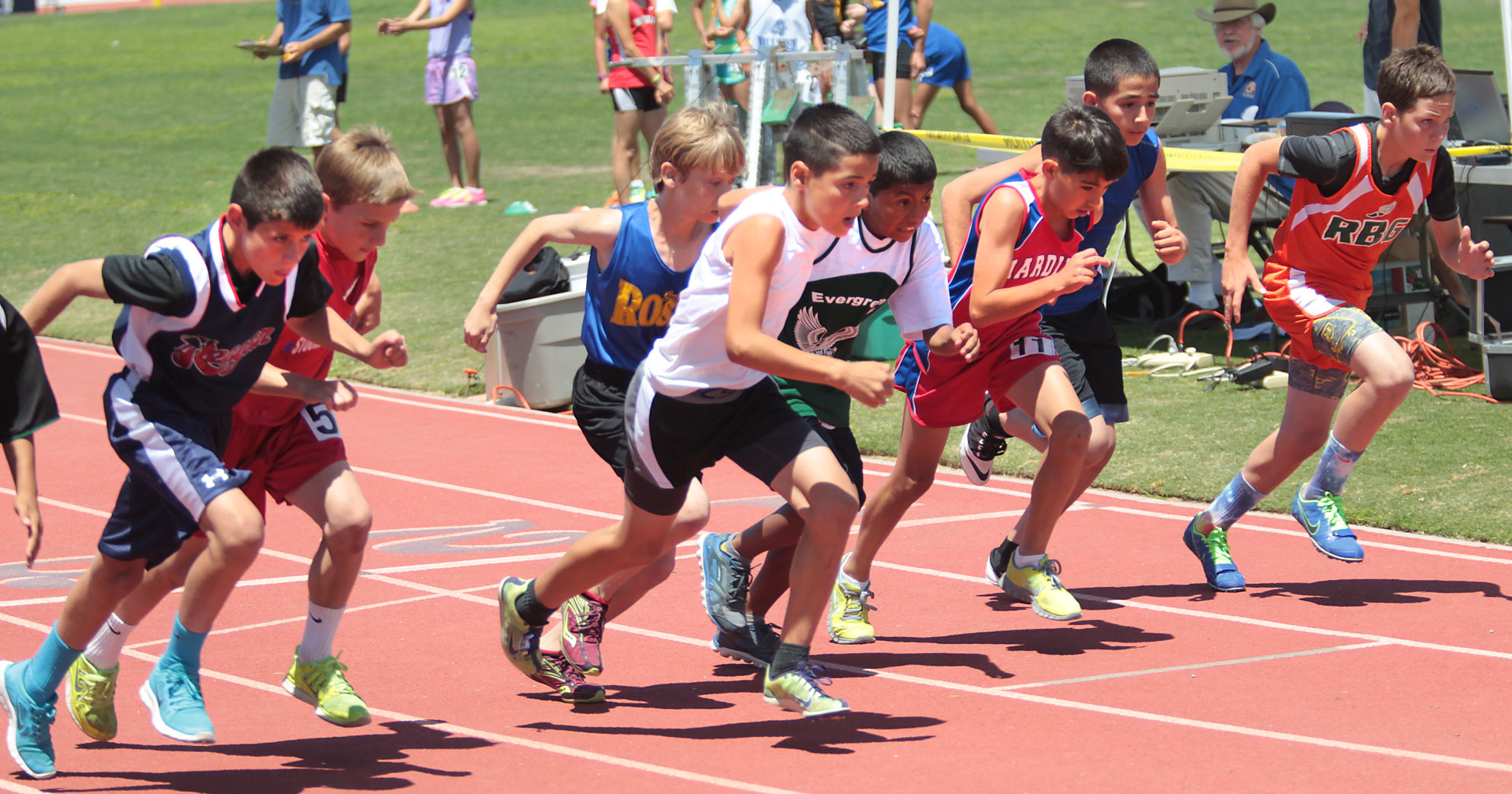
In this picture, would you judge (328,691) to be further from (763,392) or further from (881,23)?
(881,23)

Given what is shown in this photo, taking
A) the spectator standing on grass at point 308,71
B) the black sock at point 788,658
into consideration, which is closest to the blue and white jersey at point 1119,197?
the black sock at point 788,658

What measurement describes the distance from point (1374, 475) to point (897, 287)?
12.4 feet

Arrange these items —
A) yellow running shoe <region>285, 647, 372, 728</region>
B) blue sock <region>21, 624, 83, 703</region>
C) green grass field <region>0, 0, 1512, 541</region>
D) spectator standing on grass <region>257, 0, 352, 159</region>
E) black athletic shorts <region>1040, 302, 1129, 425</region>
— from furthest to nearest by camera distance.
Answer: spectator standing on grass <region>257, 0, 352, 159</region>
green grass field <region>0, 0, 1512, 541</region>
black athletic shorts <region>1040, 302, 1129, 425</region>
yellow running shoe <region>285, 647, 372, 728</region>
blue sock <region>21, 624, 83, 703</region>

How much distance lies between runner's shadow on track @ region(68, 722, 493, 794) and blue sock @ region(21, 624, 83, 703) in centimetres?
22

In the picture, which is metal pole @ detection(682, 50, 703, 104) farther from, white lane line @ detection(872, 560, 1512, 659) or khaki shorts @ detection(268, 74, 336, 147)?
white lane line @ detection(872, 560, 1512, 659)

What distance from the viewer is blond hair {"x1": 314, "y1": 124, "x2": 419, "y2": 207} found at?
427 centimetres

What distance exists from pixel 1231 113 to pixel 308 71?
754cm

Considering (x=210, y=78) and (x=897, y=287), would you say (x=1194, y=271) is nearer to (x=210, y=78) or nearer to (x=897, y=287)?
(x=897, y=287)

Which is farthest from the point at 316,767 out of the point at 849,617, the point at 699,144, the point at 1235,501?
the point at 1235,501

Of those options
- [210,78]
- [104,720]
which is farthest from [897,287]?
[210,78]

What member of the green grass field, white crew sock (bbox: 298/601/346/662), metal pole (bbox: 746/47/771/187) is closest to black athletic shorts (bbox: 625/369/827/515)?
white crew sock (bbox: 298/601/346/662)

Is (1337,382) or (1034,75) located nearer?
(1337,382)

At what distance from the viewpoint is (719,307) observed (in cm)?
421

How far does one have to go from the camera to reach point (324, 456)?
4.36 metres
